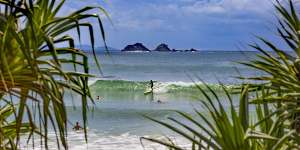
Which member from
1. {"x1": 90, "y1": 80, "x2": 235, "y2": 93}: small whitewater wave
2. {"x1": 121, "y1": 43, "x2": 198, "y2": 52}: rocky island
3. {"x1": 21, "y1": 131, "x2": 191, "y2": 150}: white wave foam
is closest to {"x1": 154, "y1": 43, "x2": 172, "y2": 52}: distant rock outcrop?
{"x1": 121, "y1": 43, "x2": 198, "y2": 52}: rocky island

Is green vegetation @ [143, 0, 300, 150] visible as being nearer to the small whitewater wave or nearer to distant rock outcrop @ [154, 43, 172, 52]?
the small whitewater wave

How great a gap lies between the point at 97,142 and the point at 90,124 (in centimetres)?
421

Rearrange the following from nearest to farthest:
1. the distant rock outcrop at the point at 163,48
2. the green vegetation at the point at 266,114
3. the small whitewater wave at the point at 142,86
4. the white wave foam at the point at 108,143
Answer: the green vegetation at the point at 266,114 < the white wave foam at the point at 108,143 < the small whitewater wave at the point at 142,86 < the distant rock outcrop at the point at 163,48

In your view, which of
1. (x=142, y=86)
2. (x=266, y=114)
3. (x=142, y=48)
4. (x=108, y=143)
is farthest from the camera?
(x=142, y=48)

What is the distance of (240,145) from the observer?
93.7 inches

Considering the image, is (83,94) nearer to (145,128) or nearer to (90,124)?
(145,128)

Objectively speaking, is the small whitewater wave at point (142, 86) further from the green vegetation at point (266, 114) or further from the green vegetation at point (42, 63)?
the green vegetation at point (42, 63)

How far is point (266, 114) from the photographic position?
2783mm

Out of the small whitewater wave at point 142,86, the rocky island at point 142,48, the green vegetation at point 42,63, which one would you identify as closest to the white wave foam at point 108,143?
the green vegetation at point 42,63

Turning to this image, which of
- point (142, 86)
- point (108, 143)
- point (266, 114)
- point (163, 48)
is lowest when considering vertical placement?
point (108, 143)

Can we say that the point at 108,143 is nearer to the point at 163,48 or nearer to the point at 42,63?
the point at 42,63

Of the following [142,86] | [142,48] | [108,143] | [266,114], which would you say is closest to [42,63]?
[266,114]

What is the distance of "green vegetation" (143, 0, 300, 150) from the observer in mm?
2387

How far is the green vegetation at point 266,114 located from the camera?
2.39 meters
